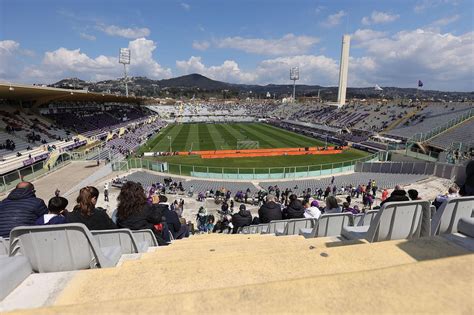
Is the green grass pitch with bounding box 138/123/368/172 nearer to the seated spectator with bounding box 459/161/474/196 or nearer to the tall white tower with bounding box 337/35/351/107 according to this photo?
the seated spectator with bounding box 459/161/474/196

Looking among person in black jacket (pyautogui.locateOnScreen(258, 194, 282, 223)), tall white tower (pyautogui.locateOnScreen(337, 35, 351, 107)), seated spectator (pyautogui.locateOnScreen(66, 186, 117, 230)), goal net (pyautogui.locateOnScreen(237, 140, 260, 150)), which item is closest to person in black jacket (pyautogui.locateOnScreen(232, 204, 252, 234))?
person in black jacket (pyautogui.locateOnScreen(258, 194, 282, 223))

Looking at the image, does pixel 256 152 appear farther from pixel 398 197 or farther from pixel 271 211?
pixel 398 197

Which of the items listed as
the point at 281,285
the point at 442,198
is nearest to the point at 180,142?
the point at 442,198

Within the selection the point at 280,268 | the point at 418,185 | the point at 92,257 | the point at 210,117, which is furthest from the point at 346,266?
the point at 210,117

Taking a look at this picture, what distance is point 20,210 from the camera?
366 cm

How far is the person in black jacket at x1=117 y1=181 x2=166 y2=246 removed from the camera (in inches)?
177

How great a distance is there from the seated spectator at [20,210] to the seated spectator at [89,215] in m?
0.41

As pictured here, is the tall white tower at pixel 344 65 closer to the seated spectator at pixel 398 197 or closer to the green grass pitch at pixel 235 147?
the green grass pitch at pixel 235 147

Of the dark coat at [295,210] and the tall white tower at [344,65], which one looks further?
the tall white tower at [344,65]

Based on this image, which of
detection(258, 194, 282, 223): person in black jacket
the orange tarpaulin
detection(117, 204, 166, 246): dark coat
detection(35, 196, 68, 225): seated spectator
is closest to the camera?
detection(35, 196, 68, 225): seated spectator

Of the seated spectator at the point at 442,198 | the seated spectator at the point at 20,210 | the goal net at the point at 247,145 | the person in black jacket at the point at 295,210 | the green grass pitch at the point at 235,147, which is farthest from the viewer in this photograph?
the goal net at the point at 247,145

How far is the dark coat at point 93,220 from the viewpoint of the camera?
388 centimetres

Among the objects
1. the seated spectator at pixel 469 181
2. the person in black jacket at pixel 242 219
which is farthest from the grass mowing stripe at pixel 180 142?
the seated spectator at pixel 469 181

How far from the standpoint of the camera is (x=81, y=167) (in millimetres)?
29641
